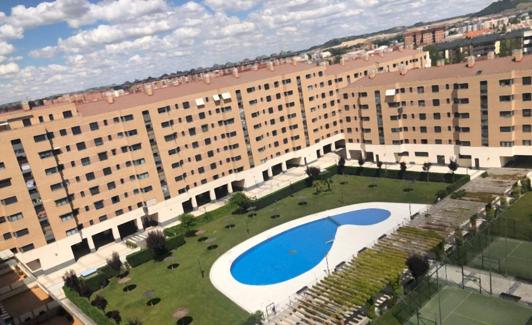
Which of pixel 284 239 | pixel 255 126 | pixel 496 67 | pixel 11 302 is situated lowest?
pixel 284 239

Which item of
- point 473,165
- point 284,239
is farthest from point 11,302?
point 473,165

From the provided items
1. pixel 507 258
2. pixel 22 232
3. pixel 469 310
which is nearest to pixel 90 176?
pixel 22 232

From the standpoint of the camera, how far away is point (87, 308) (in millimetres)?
43500

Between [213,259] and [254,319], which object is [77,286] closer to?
[213,259]

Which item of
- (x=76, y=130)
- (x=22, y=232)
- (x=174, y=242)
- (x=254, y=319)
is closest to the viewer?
(x=254, y=319)

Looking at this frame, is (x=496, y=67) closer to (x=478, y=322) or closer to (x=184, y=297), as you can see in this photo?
(x=478, y=322)

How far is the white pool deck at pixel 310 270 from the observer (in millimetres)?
43969

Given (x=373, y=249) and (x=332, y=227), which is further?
(x=332, y=227)

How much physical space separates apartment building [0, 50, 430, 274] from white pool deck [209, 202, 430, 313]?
67.0 feet

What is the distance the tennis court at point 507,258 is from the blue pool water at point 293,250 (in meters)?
17.0

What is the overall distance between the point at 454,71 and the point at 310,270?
43.6m

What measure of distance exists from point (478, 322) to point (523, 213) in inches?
947

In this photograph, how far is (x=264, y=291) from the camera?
4538 cm

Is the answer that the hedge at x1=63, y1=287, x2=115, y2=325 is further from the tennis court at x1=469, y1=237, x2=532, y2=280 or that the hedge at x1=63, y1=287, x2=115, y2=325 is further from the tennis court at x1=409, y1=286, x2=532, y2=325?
the tennis court at x1=469, y1=237, x2=532, y2=280
